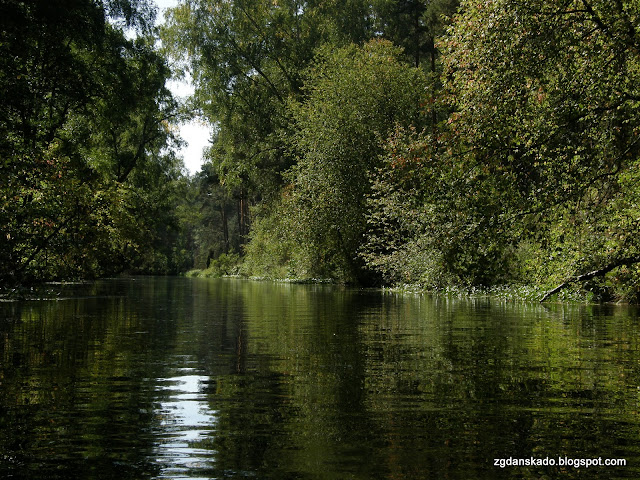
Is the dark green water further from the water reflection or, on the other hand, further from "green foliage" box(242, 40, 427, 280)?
"green foliage" box(242, 40, 427, 280)

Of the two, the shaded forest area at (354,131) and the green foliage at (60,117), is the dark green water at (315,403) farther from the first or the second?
the green foliage at (60,117)

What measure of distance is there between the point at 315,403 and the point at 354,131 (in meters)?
30.6

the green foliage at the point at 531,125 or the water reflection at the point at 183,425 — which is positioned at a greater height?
the green foliage at the point at 531,125

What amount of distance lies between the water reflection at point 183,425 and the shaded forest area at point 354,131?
871cm

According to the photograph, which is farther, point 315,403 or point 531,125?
point 531,125

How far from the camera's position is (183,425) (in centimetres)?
517

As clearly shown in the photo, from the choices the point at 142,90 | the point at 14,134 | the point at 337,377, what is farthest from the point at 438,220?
the point at 142,90

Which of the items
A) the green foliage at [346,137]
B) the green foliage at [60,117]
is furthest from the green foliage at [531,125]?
the green foliage at [346,137]

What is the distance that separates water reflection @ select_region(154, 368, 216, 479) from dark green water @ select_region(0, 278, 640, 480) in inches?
0.8

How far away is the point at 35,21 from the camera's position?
14.7 m

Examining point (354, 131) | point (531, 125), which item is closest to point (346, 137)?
point (354, 131)

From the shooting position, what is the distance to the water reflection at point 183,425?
415 cm

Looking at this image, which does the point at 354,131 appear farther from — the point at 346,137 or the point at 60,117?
the point at 60,117

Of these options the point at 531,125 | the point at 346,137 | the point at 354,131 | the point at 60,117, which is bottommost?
the point at 531,125
